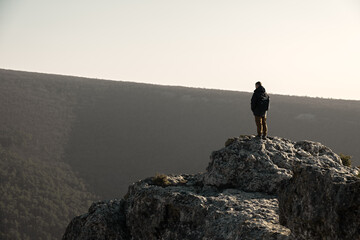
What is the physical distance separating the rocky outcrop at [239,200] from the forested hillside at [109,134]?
7201cm

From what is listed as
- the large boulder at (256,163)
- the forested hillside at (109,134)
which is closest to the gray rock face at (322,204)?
the large boulder at (256,163)

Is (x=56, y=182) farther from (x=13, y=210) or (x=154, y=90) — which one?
(x=154, y=90)

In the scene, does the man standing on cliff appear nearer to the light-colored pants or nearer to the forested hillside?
the light-colored pants

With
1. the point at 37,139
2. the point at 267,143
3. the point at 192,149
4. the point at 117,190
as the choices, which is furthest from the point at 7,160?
the point at 267,143

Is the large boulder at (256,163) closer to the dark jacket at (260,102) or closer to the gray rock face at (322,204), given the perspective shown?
the dark jacket at (260,102)

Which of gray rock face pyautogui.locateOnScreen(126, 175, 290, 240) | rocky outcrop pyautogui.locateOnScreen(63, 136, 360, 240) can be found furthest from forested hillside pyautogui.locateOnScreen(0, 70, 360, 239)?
gray rock face pyautogui.locateOnScreen(126, 175, 290, 240)

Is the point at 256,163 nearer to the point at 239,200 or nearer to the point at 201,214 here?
the point at 239,200

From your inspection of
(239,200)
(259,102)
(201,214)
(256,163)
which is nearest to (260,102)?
(259,102)

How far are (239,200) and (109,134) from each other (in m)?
121

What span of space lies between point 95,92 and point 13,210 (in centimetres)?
9602

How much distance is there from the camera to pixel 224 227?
476 inches

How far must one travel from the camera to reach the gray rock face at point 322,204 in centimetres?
825

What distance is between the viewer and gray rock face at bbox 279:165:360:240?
8250mm

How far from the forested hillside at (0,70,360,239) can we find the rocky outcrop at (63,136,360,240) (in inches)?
2835
